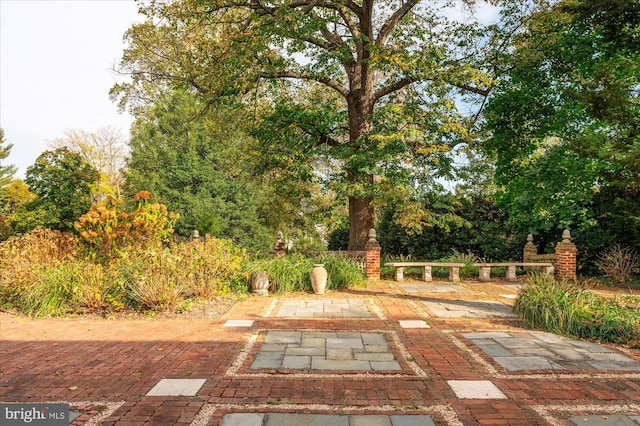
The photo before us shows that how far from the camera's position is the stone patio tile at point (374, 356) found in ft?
14.5

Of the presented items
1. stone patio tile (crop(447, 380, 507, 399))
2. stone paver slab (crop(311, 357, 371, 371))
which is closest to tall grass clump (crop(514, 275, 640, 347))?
stone patio tile (crop(447, 380, 507, 399))

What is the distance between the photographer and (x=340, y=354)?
15.0ft

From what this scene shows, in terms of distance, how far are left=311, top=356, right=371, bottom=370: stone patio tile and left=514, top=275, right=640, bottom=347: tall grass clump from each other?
3.12 m

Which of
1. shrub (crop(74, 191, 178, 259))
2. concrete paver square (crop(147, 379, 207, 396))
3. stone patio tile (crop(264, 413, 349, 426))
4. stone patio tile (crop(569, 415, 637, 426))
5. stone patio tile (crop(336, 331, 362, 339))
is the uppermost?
shrub (crop(74, 191, 178, 259))

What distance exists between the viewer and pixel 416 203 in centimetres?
1149

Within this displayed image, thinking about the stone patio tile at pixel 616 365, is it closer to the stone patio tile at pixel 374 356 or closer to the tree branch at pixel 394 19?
the stone patio tile at pixel 374 356

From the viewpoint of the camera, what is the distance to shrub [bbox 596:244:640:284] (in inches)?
415

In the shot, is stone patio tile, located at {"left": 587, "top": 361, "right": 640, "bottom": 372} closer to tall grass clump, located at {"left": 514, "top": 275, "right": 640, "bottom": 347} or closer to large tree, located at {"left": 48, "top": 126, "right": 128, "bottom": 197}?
tall grass clump, located at {"left": 514, "top": 275, "right": 640, "bottom": 347}

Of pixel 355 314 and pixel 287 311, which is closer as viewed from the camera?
pixel 355 314

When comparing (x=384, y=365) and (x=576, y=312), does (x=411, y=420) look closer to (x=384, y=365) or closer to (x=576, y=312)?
(x=384, y=365)

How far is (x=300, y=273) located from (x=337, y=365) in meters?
4.75

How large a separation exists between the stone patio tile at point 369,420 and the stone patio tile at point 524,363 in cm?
185

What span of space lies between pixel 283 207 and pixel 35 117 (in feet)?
24.8

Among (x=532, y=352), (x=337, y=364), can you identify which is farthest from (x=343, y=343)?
(x=532, y=352)
